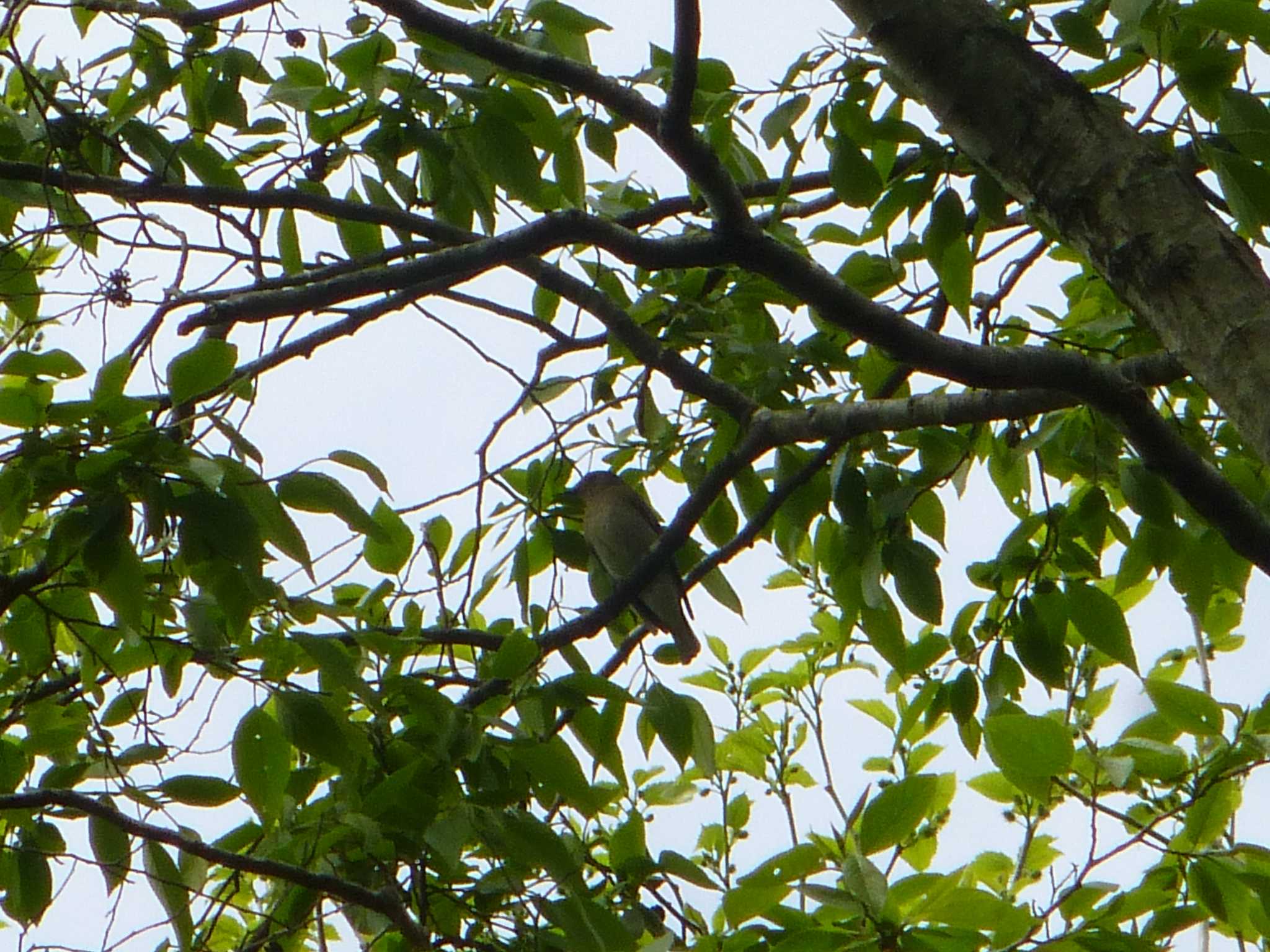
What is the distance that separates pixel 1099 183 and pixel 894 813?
0.98 metres

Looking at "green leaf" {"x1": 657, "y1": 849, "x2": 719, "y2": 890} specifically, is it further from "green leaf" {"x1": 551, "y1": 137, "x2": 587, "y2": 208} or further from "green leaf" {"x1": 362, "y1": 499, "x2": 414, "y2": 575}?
"green leaf" {"x1": 551, "y1": 137, "x2": 587, "y2": 208}

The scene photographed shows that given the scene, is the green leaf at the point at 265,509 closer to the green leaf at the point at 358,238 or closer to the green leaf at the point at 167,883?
the green leaf at the point at 167,883

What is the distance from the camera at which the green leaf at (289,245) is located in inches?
101

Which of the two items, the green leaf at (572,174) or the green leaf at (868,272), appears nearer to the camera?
the green leaf at (572,174)

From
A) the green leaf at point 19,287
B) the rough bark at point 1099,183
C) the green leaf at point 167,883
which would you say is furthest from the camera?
the green leaf at point 19,287

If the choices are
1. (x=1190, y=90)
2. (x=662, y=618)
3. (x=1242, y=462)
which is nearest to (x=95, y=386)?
(x=1190, y=90)

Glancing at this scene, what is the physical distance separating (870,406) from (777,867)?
82cm

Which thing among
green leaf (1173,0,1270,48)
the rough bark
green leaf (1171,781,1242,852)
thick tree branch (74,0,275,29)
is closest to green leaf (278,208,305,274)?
thick tree branch (74,0,275,29)

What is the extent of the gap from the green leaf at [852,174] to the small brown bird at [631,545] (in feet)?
7.07

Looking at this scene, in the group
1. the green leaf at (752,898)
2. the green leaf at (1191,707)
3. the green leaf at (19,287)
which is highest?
the green leaf at (19,287)

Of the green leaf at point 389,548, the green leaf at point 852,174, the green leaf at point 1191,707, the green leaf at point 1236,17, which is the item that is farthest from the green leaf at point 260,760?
the green leaf at point 1236,17

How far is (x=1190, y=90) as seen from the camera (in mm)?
1857

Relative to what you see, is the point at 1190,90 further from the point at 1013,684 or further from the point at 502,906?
the point at 502,906

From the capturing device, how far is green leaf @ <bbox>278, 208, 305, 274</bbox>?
101 inches
